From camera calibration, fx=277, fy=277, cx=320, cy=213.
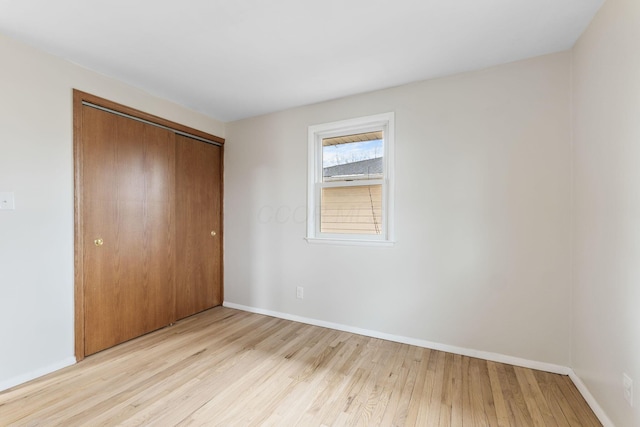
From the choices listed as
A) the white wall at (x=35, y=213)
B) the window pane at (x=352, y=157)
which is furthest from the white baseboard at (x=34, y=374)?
the window pane at (x=352, y=157)

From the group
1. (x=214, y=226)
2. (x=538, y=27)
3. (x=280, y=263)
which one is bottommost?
(x=280, y=263)

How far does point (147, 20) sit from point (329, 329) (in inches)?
114

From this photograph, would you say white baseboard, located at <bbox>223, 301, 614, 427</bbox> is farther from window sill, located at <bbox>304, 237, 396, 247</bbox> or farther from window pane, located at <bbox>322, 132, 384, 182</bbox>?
window pane, located at <bbox>322, 132, 384, 182</bbox>

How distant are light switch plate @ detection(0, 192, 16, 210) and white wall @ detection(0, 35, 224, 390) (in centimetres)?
3

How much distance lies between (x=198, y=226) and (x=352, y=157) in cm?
196

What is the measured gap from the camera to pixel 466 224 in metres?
2.29

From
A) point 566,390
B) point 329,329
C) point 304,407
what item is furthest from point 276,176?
point 566,390

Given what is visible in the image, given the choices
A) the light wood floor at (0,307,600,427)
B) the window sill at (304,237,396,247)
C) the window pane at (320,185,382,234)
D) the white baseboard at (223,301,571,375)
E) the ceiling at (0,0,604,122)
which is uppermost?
the ceiling at (0,0,604,122)

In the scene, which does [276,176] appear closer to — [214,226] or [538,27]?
[214,226]

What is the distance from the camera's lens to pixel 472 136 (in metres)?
2.28

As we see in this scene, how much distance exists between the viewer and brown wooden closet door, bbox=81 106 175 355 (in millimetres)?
2299

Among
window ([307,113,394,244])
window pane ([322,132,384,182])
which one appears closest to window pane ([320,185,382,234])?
window ([307,113,394,244])

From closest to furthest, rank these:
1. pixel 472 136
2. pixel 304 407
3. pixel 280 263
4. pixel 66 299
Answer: pixel 304 407 < pixel 66 299 < pixel 472 136 < pixel 280 263

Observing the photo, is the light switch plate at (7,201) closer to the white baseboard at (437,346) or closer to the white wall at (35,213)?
the white wall at (35,213)
